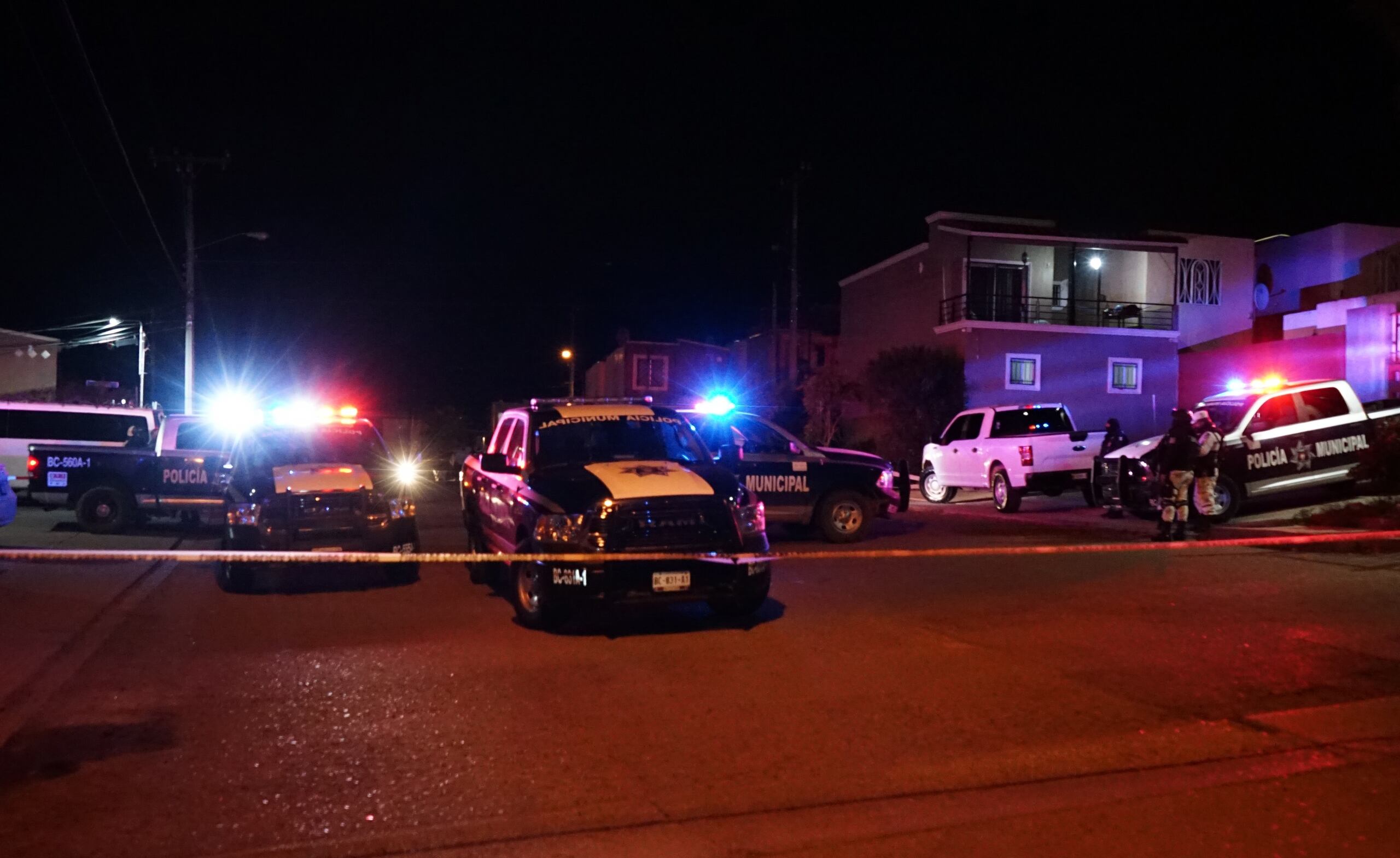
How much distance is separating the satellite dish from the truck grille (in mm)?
37404

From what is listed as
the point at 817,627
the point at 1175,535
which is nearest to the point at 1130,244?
the point at 1175,535

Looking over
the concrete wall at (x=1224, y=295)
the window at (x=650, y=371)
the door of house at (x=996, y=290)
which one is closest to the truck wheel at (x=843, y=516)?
the door of house at (x=996, y=290)

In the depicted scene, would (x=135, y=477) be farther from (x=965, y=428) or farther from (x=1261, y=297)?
(x=1261, y=297)

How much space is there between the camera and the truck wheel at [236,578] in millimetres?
12070

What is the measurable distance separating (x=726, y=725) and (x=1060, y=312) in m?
33.9

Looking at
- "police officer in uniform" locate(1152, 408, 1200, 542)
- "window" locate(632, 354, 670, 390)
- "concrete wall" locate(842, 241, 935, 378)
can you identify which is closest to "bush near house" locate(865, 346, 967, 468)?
"concrete wall" locate(842, 241, 935, 378)

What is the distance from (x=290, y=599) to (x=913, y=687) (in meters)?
6.85

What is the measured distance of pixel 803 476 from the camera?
15578 millimetres

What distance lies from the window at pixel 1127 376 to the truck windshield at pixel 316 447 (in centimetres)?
3030

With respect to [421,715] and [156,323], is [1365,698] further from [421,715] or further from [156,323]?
[156,323]

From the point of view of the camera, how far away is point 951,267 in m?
37.0

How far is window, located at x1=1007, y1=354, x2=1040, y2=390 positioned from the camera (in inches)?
1439

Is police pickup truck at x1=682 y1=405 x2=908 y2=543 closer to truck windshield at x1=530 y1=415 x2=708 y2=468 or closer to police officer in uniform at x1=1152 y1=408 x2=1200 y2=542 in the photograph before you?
police officer in uniform at x1=1152 y1=408 x2=1200 y2=542

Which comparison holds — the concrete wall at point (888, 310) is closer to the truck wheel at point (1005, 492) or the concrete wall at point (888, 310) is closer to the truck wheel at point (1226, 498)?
the truck wheel at point (1005, 492)
